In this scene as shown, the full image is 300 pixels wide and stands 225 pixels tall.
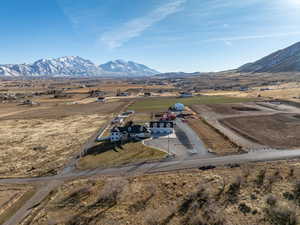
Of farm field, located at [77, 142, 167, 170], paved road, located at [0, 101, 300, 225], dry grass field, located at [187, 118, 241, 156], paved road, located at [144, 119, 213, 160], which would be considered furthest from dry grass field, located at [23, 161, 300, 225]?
dry grass field, located at [187, 118, 241, 156]

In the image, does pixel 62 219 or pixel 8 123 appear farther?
pixel 8 123

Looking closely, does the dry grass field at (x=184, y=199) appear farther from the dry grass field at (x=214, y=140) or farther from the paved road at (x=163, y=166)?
the dry grass field at (x=214, y=140)

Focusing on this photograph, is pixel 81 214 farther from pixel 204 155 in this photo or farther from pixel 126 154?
pixel 204 155

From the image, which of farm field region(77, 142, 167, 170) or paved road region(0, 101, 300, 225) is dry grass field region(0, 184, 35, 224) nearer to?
paved road region(0, 101, 300, 225)

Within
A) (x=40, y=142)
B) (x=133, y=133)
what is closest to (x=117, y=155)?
(x=133, y=133)

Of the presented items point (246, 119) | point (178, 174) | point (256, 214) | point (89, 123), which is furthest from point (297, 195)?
point (89, 123)
